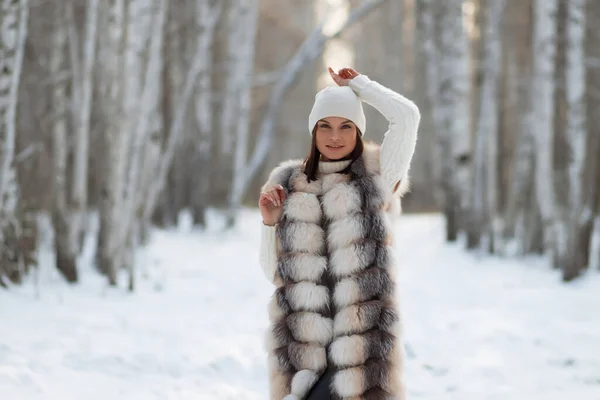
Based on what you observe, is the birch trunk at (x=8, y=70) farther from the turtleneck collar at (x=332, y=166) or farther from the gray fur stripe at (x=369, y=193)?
the gray fur stripe at (x=369, y=193)

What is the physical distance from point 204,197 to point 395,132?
11.4 m

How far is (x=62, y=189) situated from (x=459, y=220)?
22.4 feet

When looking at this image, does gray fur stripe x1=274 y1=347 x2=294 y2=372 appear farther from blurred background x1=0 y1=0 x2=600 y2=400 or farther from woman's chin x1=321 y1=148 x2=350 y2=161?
blurred background x1=0 y1=0 x2=600 y2=400

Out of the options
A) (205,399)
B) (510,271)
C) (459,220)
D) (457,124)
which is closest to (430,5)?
(457,124)

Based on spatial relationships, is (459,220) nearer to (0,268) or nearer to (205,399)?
(0,268)

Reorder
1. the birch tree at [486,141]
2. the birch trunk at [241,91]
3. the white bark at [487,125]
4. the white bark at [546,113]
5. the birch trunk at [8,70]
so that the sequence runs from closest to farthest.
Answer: the birch trunk at [8,70] → the white bark at [546,113] → the birch tree at [486,141] → the white bark at [487,125] → the birch trunk at [241,91]

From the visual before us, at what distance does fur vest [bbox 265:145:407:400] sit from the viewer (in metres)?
2.64

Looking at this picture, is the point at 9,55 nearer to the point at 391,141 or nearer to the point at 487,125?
the point at 391,141

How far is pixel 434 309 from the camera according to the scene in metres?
A: 6.72

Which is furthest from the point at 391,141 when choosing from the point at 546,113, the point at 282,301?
the point at 546,113

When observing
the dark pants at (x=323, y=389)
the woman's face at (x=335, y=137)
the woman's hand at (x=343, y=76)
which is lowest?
the dark pants at (x=323, y=389)

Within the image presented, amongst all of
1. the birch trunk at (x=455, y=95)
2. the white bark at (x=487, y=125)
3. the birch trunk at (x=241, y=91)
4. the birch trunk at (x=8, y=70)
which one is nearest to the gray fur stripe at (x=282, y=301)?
the birch trunk at (x=8, y=70)

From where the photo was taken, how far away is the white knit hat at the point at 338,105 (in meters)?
2.77

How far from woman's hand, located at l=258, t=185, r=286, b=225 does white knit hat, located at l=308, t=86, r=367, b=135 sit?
0.85 feet
